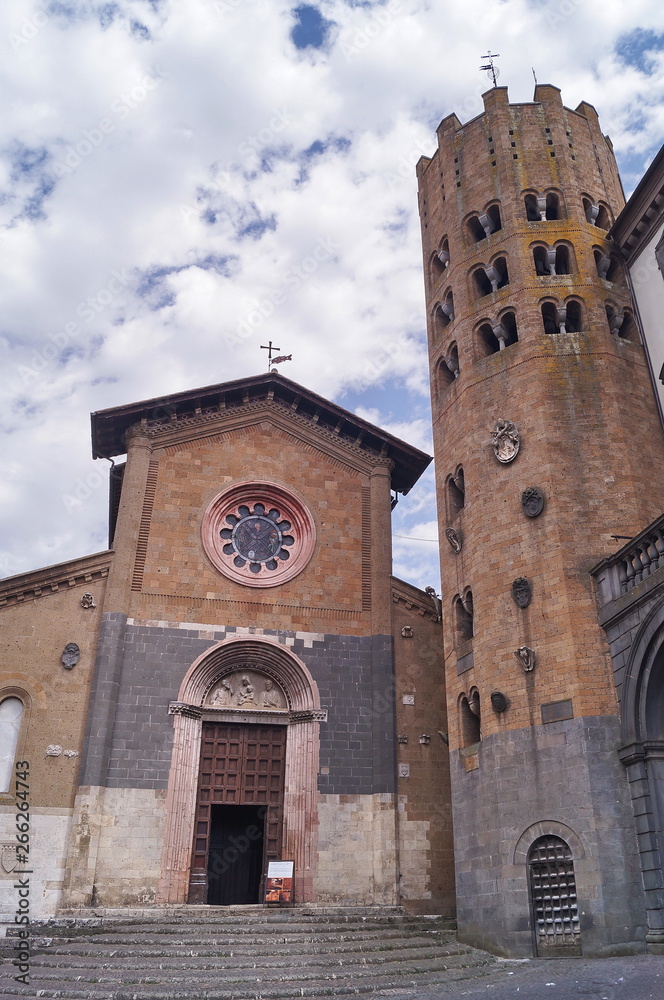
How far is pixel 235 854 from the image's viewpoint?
819 inches

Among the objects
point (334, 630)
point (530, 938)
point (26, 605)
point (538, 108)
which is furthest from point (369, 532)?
point (538, 108)

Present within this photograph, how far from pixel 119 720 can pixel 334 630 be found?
19.3 feet

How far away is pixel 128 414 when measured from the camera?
2248 cm

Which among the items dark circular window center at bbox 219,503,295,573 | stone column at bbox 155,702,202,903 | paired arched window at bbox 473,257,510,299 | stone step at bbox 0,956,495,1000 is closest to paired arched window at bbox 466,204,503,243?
paired arched window at bbox 473,257,510,299

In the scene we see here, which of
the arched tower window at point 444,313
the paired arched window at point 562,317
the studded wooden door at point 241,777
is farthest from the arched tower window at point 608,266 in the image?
the studded wooden door at point 241,777

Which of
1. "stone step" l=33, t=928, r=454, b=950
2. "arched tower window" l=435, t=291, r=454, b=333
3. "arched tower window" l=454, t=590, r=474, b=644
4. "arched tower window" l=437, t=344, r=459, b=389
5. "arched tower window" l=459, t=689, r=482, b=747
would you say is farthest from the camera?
"arched tower window" l=435, t=291, r=454, b=333

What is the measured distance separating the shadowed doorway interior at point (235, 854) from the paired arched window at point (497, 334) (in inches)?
517

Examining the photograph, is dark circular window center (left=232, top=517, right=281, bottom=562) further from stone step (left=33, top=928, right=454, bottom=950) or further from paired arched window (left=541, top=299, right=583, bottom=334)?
stone step (left=33, top=928, right=454, bottom=950)

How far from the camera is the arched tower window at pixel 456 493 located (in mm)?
20078

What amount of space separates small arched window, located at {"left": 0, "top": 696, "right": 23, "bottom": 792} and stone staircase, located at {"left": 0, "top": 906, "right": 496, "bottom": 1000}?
3.33m

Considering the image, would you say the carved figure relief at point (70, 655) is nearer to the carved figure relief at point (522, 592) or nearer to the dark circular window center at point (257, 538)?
the dark circular window center at point (257, 538)

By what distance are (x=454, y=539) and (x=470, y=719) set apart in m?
4.24

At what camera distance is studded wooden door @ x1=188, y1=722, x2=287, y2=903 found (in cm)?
1919

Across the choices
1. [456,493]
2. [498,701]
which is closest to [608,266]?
[456,493]
